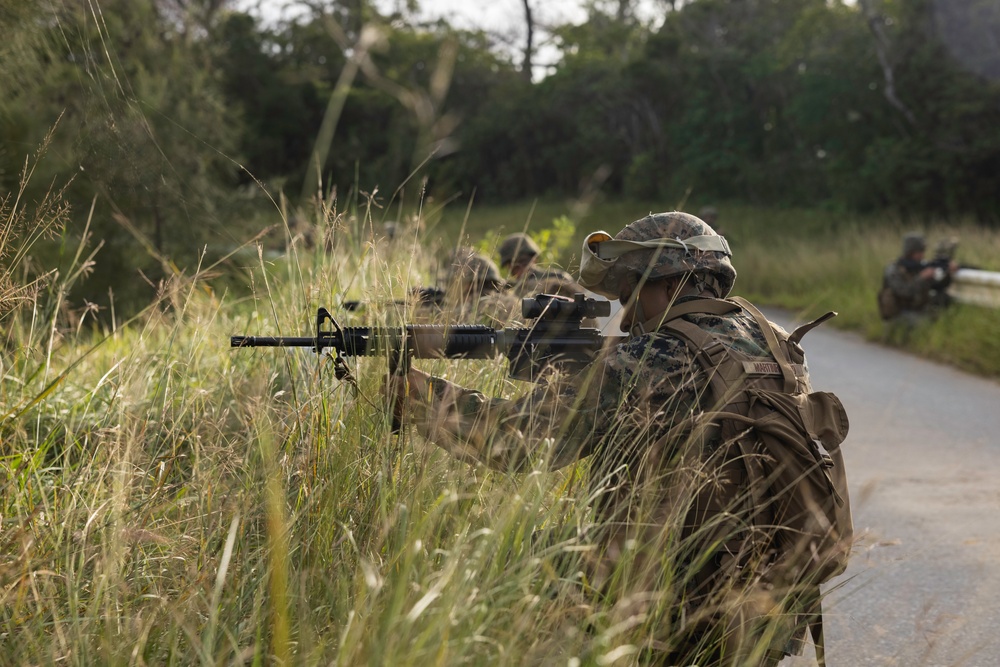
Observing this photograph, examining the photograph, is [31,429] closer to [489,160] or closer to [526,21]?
[526,21]

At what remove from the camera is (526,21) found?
196 inches

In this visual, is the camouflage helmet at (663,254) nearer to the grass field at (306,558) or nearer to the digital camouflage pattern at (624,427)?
the digital camouflage pattern at (624,427)

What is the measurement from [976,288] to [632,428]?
10054 millimetres

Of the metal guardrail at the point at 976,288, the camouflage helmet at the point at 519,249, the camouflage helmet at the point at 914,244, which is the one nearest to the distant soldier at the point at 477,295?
the camouflage helmet at the point at 519,249

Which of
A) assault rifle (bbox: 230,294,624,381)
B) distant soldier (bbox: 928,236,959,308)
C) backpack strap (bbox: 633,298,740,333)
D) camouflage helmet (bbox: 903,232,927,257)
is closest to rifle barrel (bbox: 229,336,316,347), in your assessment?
assault rifle (bbox: 230,294,624,381)

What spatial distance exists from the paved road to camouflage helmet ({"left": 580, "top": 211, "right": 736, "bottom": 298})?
34.4 inches

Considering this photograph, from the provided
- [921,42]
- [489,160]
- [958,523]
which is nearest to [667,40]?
[489,160]

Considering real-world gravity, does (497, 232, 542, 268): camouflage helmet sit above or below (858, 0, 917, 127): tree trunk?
below

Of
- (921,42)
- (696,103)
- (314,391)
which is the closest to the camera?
(314,391)

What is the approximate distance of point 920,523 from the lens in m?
5.46

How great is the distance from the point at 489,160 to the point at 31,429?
3147cm

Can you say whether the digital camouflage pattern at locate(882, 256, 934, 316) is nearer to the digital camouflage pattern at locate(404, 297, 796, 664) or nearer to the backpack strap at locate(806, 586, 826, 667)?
the digital camouflage pattern at locate(404, 297, 796, 664)

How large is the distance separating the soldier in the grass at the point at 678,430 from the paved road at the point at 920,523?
26cm

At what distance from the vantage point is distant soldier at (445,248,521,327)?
3939mm
